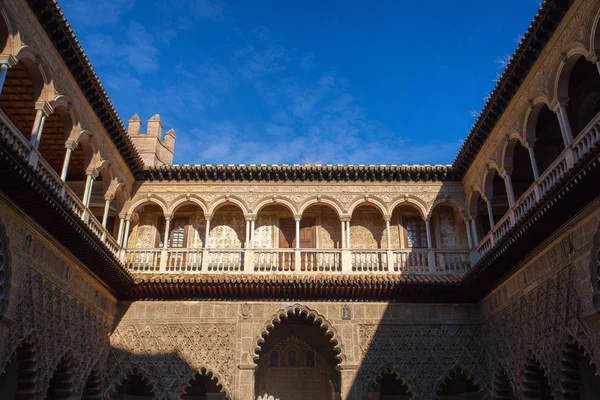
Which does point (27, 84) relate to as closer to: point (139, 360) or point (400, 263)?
point (139, 360)

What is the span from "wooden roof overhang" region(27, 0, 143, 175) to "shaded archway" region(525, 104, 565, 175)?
8.65 metres

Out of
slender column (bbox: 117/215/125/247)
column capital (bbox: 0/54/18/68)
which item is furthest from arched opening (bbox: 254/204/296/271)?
column capital (bbox: 0/54/18/68)

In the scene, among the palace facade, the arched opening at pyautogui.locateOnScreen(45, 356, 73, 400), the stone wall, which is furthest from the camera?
the arched opening at pyautogui.locateOnScreen(45, 356, 73, 400)

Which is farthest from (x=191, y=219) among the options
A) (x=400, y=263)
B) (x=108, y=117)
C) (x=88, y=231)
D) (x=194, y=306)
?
(x=400, y=263)

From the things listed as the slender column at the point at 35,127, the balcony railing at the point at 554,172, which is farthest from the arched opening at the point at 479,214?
the slender column at the point at 35,127

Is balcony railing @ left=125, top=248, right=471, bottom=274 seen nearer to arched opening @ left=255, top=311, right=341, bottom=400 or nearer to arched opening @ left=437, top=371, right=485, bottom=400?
arched opening @ left=255, top=311, right=341, bottom=400

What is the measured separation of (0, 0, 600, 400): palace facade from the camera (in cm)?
873

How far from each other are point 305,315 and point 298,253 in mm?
1548

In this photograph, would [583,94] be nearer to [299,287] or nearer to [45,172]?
[299,287]

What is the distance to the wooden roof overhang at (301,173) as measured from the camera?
14281 mm

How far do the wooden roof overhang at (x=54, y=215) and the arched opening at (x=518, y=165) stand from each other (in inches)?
342

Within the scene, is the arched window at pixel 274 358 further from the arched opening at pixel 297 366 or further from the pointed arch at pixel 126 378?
the pointed arch at pixel 126 378

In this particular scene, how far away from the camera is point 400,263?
1355cm

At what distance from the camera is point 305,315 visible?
13055 millimetres
